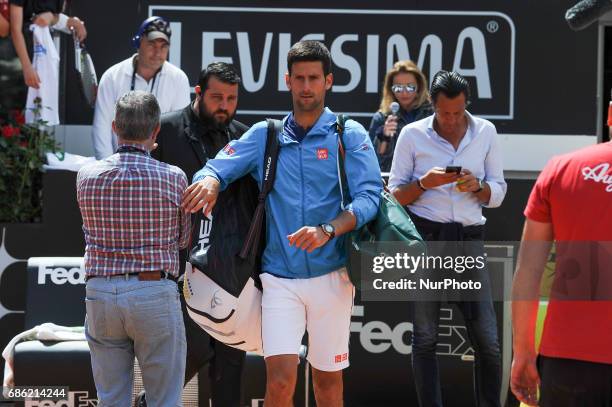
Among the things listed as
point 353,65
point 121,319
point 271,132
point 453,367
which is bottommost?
point 453,367

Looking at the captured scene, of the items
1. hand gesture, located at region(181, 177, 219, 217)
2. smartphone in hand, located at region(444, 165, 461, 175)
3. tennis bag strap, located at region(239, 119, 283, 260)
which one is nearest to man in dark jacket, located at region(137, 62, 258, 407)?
tennis bag strap, located at region(239, 119, 283, 260)

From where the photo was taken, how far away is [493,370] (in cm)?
575

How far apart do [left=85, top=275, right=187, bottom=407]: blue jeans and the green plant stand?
9.73ft

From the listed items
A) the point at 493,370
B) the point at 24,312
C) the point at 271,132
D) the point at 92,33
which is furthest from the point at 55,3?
the point at 493,370

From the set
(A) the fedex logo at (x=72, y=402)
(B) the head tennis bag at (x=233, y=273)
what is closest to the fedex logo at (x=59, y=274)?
(A) the fedex logo at (x=72, y=402)

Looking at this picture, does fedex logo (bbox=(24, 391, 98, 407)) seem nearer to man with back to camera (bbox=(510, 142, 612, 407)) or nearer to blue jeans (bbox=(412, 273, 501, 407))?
blue jeans (bbox=(412, 273, 501, 407))

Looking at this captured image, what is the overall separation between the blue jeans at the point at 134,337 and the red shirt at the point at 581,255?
5.53 ft

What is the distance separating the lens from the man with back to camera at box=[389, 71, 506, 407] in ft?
18.8

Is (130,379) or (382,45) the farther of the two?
(382,45)

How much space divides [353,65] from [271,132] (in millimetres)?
3508

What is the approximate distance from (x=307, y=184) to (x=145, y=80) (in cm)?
292

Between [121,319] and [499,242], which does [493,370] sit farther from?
[121,319]

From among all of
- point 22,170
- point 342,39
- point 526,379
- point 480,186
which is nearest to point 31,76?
point 22,170

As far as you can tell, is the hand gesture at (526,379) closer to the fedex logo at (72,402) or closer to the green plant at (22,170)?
the fedex logo at (72,402)
